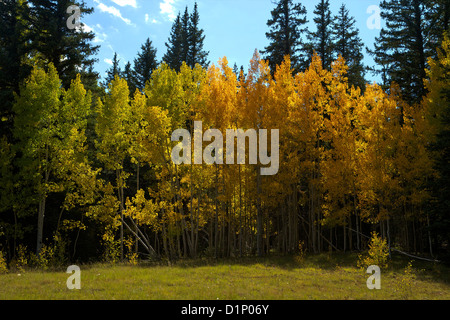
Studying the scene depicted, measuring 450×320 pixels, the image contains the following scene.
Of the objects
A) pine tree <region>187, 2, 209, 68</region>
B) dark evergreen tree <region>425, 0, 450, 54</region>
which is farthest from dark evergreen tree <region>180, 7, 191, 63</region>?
dark evergreen tree <region>425, 0, 450, 54</region>

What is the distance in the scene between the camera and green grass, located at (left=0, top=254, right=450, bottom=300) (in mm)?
8336

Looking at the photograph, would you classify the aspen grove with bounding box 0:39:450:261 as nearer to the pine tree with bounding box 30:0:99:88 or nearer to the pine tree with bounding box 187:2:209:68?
the pine tree with bounding box 30:0:99:88

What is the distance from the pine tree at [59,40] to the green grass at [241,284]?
15703 millimetres

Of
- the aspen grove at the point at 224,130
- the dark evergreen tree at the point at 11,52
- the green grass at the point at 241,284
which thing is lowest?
the green grass at the point at 241,284

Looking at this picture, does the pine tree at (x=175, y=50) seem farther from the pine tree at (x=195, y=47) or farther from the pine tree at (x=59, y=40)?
the pine tree at (x=59, y=40)

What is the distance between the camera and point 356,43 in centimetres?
2922

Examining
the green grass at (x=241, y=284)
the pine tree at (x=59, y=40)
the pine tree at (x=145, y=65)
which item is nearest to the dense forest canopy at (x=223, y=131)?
the pine tree at (x=59, y=40)

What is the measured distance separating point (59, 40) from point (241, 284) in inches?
811

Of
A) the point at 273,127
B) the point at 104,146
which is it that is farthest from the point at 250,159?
the point at 104,146

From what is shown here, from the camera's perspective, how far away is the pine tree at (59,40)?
21.2 meters

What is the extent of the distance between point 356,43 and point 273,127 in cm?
1801

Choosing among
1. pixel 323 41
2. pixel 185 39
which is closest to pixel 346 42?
pixel 323 41

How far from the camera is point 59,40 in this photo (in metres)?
21.4

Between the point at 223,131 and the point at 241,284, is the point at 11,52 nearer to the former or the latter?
the point at 223,131
